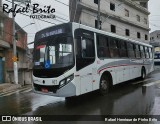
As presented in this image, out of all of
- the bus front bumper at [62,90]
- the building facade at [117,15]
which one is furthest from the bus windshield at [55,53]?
the building facade at [117,15]

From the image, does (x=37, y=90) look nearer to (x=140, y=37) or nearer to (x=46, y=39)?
(x=46, y=39)

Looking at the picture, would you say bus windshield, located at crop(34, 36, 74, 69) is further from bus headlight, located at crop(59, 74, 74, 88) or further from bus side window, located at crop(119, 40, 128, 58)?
bus side window, located at crop(119, 40, 128, 58)

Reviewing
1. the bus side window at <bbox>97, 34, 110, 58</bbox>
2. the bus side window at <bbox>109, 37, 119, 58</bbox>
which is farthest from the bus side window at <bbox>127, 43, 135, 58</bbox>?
the bus side window at <bbox>97, 34, 110, 58</bbox>

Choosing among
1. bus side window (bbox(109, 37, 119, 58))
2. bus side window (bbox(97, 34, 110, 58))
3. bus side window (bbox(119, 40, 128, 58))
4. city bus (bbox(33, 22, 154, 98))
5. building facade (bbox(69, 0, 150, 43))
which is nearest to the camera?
city bus (bbox(33, 22, 154, 98))

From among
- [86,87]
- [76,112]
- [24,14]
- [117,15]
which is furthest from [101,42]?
[117,15]

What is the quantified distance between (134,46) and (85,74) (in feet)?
21.9

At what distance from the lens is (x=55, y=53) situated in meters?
7.76

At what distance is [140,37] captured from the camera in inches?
1481

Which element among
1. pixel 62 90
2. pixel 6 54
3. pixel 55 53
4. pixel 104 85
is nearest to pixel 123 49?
pixel 104 85

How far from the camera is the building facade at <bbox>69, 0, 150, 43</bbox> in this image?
26.4m

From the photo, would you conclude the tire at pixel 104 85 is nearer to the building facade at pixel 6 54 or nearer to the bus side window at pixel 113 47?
the bus side window at pixel 113 47

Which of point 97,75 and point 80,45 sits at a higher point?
point 80,45

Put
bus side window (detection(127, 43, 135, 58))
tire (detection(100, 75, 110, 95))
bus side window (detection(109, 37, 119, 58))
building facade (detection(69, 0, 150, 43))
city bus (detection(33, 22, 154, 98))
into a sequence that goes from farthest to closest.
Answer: building facade (detection(69, 0, 150, 43)) < bus side window (detection(127, 43, 135, 58)) < bus side window (detection(109, 37, 119, 58)) < tire (detection(100, 75, 110, 95)) < city bus (detection(33, 22, 154, 98))

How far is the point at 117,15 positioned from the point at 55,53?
84.2 ft
